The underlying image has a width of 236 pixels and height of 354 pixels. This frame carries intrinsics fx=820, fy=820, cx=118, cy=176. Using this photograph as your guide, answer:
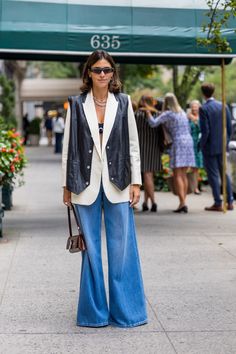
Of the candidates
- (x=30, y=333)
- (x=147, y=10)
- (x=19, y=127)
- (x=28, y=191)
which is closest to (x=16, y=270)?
(x=30, y=333)

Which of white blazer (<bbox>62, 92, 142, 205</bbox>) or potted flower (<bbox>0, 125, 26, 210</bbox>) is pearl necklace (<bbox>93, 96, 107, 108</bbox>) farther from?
potted flower (<bbox>0, 125, 26, 210</bbox>)

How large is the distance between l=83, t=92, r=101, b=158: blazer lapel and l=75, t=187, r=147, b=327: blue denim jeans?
0.34m

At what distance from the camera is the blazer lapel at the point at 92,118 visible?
19.1 ft

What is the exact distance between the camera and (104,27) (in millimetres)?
10445

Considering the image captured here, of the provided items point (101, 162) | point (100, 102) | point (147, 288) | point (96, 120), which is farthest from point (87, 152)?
point (147, 288)

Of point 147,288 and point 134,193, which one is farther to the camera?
point 147,288

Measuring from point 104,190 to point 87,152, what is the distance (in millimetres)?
294

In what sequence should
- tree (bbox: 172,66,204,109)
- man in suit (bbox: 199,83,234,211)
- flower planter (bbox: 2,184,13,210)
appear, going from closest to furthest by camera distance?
man in suit (bbox: 199,83,234,211), flower planter (bbox: 2,184,13,210), tree (bbox: 172,66,204,109)

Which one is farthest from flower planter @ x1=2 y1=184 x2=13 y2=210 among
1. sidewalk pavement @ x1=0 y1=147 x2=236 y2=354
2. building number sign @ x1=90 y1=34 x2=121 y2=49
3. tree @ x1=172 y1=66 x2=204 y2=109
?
tree @ x1=172 y1=66 x2=204 y2=109

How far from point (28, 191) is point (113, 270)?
1107cm

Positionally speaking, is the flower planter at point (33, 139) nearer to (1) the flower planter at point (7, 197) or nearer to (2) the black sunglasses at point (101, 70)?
(1) the flower planter at point (7, 197)

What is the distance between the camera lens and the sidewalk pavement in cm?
546

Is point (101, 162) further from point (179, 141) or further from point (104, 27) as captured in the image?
point (179, 141)

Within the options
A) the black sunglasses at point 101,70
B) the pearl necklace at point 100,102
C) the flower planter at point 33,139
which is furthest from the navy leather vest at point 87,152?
the flower planter at point 33,139
